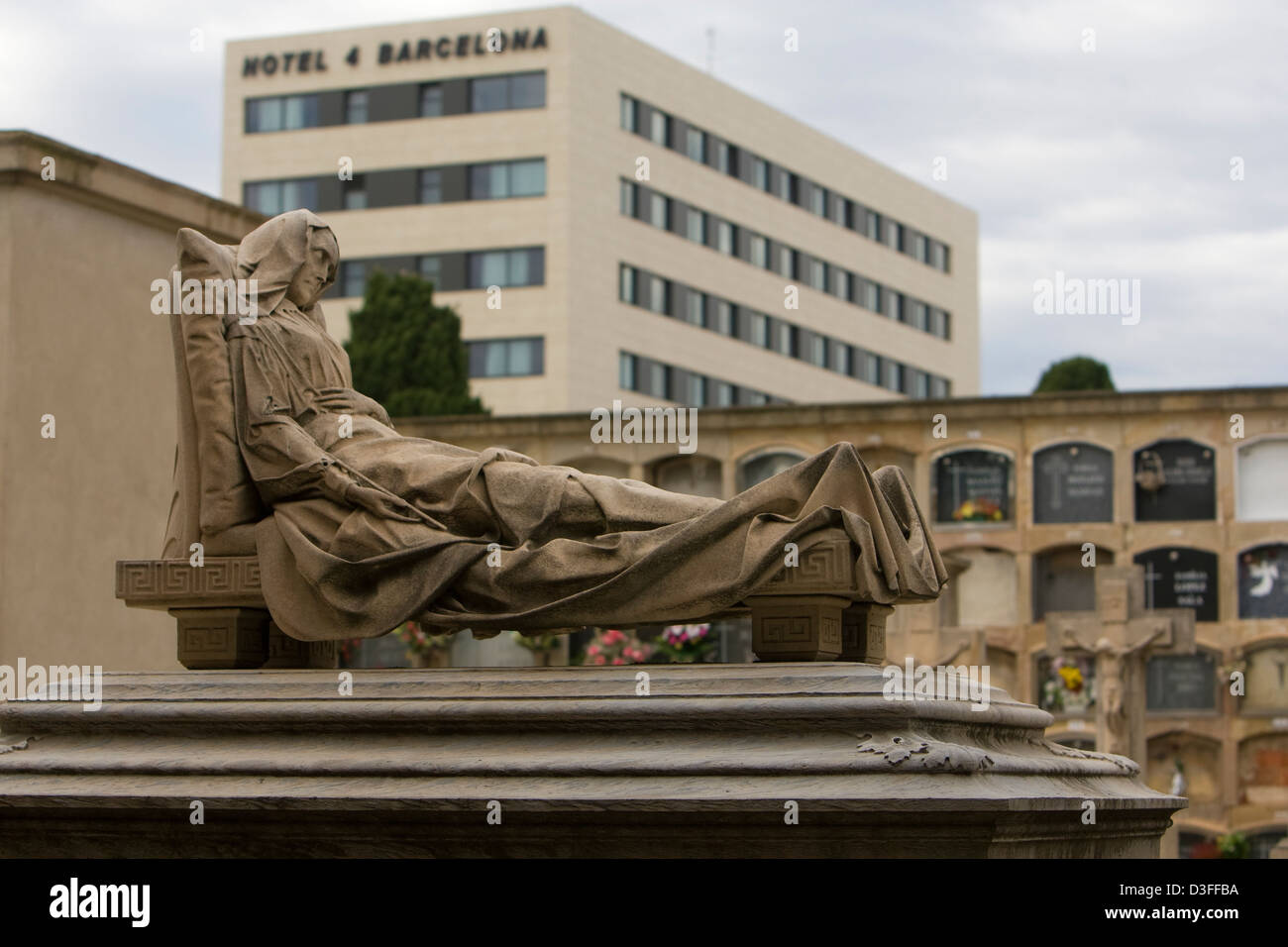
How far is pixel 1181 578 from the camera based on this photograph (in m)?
22.4

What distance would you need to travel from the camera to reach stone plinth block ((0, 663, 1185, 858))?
23.9 ft

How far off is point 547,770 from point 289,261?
2.81m

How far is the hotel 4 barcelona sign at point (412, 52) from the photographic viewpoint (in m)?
46.1

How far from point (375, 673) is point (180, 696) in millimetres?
813

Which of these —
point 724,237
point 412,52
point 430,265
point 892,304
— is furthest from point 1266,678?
point 892,304

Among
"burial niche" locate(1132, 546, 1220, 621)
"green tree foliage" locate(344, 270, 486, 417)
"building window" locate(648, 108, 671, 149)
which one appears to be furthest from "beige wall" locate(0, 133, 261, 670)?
"building window" locate(648, 108, 671, 149)

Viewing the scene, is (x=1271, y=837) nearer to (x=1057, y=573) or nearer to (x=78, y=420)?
(x=1057, y=573)

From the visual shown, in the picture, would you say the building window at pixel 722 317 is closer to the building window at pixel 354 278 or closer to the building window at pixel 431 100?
the building window at pixel 431 100

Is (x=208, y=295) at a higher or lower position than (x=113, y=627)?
higher

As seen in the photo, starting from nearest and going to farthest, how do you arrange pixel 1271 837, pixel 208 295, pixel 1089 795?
pixel 1089 795, pixel 208 295, pixel 1271 837

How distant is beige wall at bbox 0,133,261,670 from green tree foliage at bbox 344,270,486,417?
2067 cm

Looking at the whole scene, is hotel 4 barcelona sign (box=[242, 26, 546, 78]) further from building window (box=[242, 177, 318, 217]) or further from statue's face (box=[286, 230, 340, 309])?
statue's face (box=[286, 230, 340, 309])
